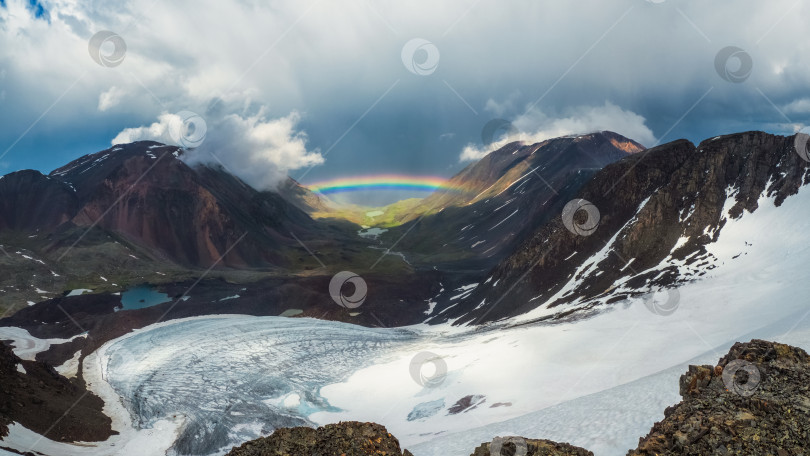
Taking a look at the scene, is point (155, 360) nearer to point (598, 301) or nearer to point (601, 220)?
point (598, 301)

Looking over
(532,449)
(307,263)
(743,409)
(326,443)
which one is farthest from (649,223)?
(307,263)

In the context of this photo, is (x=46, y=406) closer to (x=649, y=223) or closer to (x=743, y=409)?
(x=743, y=409)

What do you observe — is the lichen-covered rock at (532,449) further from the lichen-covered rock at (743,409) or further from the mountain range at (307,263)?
the mountain range at (307,263)

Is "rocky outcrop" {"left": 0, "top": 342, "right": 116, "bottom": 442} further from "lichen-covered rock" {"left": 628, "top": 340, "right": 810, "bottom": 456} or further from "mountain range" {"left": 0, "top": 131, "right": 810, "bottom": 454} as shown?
"lichen-covered rock" {"left": 628, "top": 340, "right": 810, "bottom": 456}

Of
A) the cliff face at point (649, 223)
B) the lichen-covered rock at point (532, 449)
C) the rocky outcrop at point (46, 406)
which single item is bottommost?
the lichen-covered rock at point (532, 449)

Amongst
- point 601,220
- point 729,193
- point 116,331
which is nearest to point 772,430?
point 729,193

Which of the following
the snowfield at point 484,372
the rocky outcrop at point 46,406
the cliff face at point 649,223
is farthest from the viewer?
the cliff face at point 649,223

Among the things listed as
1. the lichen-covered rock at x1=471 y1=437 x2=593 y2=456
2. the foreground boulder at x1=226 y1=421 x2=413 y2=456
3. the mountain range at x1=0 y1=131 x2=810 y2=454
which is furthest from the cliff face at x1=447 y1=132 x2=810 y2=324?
the foreground boulder at x1=226 y1=421 x2=413 y2=456

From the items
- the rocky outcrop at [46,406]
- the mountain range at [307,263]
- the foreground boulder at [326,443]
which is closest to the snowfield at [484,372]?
the mountain range at [307,263]
